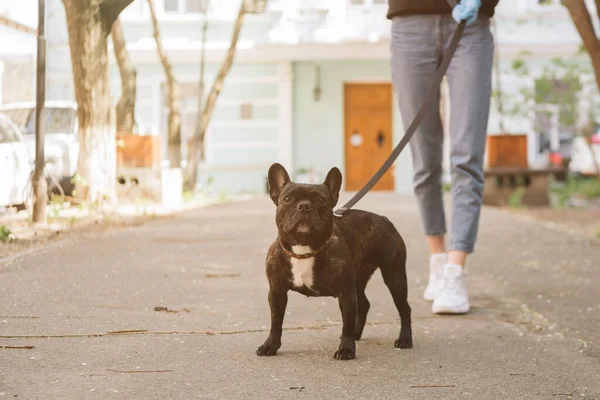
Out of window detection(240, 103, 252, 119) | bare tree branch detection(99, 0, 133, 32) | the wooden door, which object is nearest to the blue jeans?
bare tree branch detection(99, 0, 133, 32)

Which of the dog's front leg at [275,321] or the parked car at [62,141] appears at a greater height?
the parked car at [62,141]

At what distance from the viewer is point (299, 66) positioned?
23500 mm

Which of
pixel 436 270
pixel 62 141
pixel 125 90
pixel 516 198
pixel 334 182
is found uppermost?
pixel 125 90

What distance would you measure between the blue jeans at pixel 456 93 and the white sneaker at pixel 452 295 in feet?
0.48

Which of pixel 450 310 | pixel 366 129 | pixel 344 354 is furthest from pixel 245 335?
pixel 366 129

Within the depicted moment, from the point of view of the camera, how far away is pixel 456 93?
187 inches

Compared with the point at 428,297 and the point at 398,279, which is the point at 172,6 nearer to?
the point at 428,297

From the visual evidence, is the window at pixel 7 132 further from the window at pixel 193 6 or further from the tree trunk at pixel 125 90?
the window at pixel 193 6

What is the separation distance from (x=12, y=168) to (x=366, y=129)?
16.9 meters

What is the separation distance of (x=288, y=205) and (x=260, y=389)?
62cm

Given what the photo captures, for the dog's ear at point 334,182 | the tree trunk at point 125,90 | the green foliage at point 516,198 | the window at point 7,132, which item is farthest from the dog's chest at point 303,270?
the green foliage at point 516,198


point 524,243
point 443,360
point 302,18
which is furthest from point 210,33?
point 443,360

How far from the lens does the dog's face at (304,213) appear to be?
3164 mm

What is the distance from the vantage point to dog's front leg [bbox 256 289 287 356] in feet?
→ 11.1
